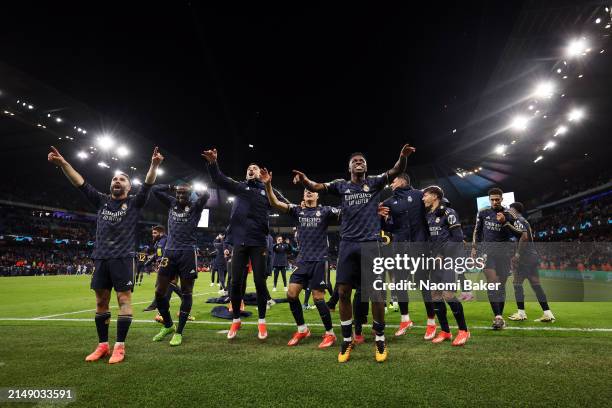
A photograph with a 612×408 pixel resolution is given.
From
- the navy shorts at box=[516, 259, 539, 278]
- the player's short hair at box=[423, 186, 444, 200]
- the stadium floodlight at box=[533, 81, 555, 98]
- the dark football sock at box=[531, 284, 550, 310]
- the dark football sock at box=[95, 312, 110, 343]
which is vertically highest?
the stadium floodlight at box=[533, 81, 555, 98]

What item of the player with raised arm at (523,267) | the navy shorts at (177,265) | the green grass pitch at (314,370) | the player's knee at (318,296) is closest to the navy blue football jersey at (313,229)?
the player's knee at (318,296)

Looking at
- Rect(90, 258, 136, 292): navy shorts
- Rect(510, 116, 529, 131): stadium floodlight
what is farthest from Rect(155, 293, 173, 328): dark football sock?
Rect(510, 116, 529, 131): stadium floodlight

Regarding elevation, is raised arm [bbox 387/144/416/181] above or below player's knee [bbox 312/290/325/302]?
above

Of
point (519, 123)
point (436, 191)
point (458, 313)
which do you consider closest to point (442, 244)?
point (436, 191)

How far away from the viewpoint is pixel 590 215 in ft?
101

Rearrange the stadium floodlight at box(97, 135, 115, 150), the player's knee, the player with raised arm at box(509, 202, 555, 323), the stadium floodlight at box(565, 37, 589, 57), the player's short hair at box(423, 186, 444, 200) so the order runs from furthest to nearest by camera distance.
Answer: the stadium floodlight at box(97, 135, 115, 150) < the stadium floodlight at box(565, 37, 589, 57) < the player with raised arm at box(509, 202, 555, 323) < the player's short hair at box(423, 186, 444, 200) < the player's knee

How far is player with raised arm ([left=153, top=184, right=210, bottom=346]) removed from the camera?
5.50 metres

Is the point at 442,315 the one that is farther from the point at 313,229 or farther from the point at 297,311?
the point at 313,229

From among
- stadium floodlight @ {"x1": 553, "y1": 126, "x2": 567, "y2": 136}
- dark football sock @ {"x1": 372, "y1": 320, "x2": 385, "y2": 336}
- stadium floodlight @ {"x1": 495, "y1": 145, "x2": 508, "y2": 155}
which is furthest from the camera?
stadium floodlight @ {"x1": 495, "y1": 145, "x2": 508, "y2": 155}

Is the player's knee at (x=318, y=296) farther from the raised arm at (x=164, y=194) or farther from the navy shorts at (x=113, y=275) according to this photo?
the raised arm at (x=164, y=194)

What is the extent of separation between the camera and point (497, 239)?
7.02 meters

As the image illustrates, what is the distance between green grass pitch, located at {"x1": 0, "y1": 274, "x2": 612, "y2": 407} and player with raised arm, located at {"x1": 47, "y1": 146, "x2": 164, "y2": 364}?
1.44 ft

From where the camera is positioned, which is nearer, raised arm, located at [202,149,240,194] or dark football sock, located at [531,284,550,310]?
raised arm, located at [202,149,240,194]
